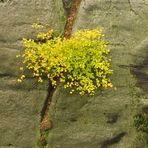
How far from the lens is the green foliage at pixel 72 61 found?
7.61 meters

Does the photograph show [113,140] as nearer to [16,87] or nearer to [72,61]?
[72,61]

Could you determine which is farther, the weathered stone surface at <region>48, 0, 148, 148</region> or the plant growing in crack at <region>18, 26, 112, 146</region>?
the weathered stone surface at <region>48, 0, 148, 148</region>

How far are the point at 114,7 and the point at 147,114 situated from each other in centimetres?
241

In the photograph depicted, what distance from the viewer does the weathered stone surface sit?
7727mm

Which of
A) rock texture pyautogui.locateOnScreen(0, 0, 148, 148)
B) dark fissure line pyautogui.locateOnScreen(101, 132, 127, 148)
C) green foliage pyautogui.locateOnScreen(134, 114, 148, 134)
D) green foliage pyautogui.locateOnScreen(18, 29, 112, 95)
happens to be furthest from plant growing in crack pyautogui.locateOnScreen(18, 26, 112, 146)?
dark fissure line pyautogui.locateOnScreen(101, 132, 127, 148)

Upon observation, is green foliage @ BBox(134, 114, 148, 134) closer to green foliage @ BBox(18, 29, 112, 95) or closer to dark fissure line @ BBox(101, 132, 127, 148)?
dark fissure line @ BBox(101, 132, 127, 148)

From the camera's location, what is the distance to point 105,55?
7926 mm

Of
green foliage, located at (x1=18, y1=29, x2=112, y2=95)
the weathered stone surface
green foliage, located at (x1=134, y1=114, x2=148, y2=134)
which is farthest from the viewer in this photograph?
green foliage, located at (x1=134, y1=114, x2=148, y2=134)

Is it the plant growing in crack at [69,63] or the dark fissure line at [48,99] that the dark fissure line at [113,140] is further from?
the dark fissure line at [48,99]

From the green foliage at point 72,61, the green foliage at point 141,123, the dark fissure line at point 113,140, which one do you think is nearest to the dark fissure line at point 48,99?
the green foliage at point 72,61

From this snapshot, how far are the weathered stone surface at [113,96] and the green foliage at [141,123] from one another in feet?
0.38

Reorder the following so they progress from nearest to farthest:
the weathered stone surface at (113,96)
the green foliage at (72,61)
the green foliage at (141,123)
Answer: the green foliage at (72,61) → the weathered stone surface at (113,96) → the green foliage at (141,123)

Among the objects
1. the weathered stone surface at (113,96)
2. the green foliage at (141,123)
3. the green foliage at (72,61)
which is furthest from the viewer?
the green foliage at (141,123)

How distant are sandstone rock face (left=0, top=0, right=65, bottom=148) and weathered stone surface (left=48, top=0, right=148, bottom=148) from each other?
1.33 ft
